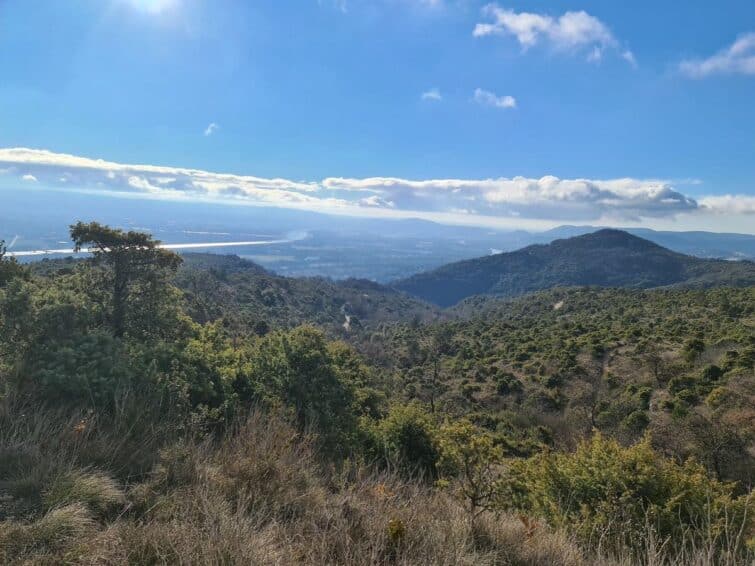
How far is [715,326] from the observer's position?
26.4 m

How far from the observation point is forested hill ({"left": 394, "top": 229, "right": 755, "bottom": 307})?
124500mm

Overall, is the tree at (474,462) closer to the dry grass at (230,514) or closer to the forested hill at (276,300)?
the dry grass at (230,514)

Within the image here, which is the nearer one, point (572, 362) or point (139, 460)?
point (139, 460)

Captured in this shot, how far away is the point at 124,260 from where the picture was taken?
39.0 ft

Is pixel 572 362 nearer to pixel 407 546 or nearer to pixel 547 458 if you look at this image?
pixel 547 458

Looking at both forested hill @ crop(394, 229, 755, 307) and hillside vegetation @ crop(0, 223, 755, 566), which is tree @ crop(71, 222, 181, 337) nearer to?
hillside vegetation @ crop(0, 223, 755, 566)

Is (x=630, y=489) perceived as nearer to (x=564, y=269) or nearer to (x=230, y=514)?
(x=230, y=514)

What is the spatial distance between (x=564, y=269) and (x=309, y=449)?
515ft

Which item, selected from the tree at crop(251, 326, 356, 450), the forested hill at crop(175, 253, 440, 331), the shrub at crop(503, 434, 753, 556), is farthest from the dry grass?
the forested hill at crop(175, 253, 440, 331)

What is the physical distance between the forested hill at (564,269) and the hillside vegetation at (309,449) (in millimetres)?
112553

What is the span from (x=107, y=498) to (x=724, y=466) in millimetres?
16851

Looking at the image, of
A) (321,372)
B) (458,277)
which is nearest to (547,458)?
(321,372)

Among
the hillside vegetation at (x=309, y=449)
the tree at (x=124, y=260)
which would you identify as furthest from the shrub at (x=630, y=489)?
the tree at (x=124, y=260)

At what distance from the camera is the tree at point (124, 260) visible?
37.7ft
